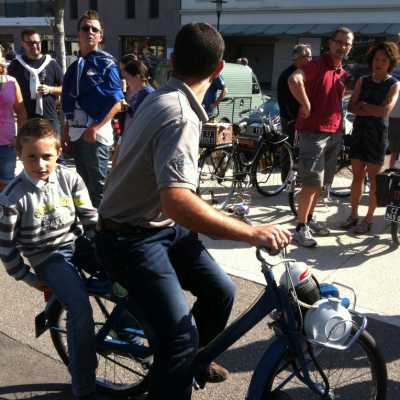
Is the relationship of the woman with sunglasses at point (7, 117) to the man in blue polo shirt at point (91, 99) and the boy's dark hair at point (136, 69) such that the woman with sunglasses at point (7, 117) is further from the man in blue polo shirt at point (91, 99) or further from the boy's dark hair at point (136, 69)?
the boy's dark hair at point (136, 69)

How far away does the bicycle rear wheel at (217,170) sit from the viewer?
6.17m

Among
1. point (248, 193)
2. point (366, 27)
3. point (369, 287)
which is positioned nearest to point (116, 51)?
point (366, 27)

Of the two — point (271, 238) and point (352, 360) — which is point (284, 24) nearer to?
point (352, 360)

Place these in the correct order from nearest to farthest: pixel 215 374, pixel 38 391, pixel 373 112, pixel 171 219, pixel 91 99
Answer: pixel 171 219 < pixel 215 374 < pixel 38 391 < pixel 91 99 < pixel 373 112

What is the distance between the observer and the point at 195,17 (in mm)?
36125

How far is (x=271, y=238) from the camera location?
72.6 inches

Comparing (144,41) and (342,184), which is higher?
(144,41)

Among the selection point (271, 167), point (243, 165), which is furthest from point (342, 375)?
point (271, 167)

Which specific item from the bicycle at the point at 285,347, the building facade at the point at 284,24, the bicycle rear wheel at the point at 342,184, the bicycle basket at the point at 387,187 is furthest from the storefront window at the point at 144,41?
the bicycle at the point at 285,347

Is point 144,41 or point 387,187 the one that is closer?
point 387,187

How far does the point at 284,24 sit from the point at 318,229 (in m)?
29.7

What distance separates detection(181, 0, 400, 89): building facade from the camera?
1103 inches

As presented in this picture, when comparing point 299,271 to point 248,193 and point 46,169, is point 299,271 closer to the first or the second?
point 46,169

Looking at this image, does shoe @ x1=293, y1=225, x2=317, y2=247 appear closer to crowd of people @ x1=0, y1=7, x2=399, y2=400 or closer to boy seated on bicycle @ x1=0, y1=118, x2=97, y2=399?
crowd of people @ x1=0, y1=7, x2=399, y2=400
